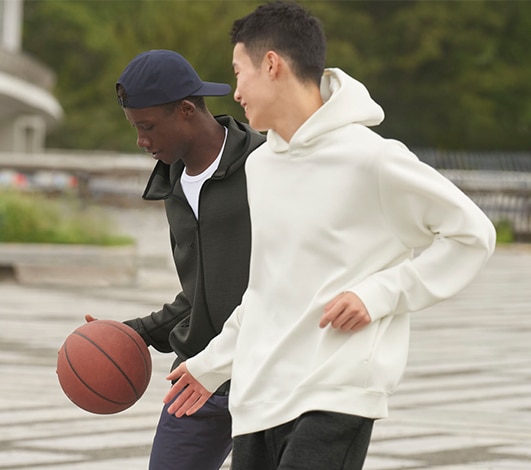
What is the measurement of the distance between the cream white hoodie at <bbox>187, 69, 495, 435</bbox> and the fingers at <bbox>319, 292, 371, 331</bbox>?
0.02 m

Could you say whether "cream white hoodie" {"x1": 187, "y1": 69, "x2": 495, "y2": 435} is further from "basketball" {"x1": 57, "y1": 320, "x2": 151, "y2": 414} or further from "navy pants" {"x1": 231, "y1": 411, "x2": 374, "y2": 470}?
"basketball" {"x1": 57, "y1": 320, "x2": 151, "y2": 414}

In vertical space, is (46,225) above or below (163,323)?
below

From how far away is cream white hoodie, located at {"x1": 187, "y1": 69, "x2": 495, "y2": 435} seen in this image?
3.54 meters

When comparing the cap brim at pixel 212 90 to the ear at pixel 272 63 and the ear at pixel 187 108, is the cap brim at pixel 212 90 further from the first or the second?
the ear at pixel 272 63

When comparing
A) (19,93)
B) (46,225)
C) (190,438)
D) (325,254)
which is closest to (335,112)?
(325,254)

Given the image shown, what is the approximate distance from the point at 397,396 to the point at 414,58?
60544 millimetres

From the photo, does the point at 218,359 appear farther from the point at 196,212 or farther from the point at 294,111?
the point at 294,111

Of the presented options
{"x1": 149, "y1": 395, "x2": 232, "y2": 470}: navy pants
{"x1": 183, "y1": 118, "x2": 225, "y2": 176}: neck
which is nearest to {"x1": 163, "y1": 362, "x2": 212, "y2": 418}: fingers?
{"x1": 149, "y1": 395, "x2": 232, "y2": 470}: navy pants

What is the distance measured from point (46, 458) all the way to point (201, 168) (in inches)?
119

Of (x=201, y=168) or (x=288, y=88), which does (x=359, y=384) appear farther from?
(x=201, y=168)

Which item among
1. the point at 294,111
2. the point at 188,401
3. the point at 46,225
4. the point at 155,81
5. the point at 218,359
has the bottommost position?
the point at 46,225

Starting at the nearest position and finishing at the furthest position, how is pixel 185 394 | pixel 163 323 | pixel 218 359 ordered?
pixel 218 359 → pixel 185 394 → pixel 163 323

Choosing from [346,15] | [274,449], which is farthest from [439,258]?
[346,15]

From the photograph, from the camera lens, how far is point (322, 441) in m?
3.49
